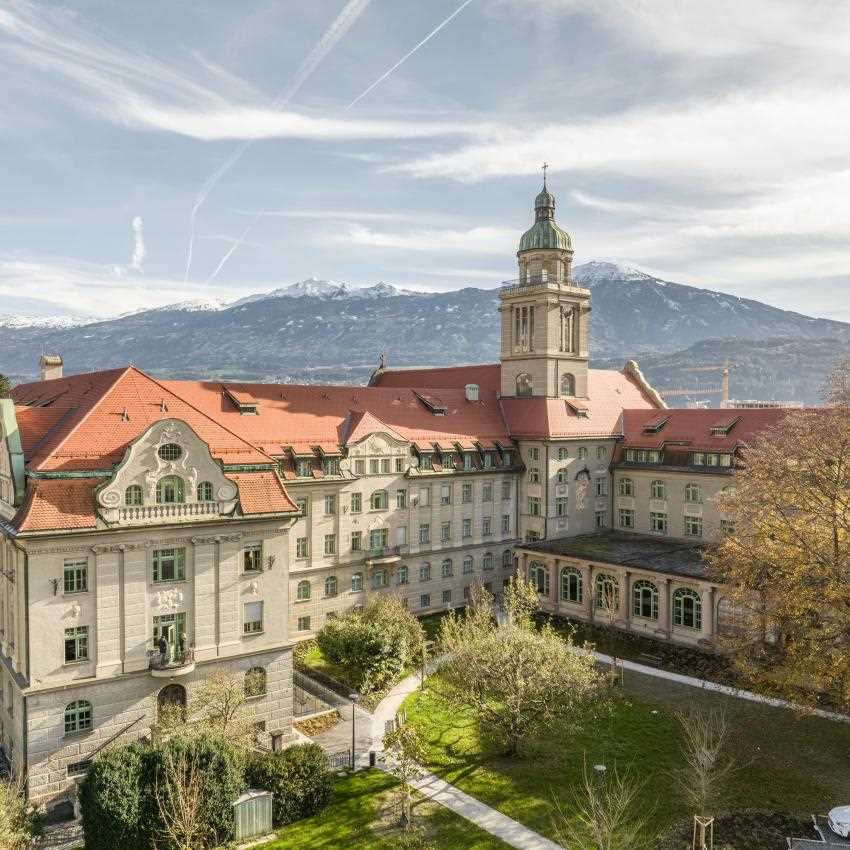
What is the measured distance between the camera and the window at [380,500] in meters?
57.3

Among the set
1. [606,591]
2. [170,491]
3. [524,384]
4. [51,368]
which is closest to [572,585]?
[606,591]

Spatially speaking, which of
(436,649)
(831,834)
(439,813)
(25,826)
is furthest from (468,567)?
(25,826)

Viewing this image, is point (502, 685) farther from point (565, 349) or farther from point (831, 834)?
point (565, 349)

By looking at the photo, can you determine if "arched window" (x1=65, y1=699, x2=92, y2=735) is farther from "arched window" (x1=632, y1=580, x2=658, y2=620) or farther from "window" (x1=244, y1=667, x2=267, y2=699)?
"arched window" (x1=632, y1=580, x2=658, y2=620)

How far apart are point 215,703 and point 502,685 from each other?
1469 cm

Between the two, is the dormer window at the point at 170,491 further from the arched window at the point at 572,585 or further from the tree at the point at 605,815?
the arched window at the point at 572,585

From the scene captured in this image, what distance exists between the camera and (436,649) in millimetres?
49750

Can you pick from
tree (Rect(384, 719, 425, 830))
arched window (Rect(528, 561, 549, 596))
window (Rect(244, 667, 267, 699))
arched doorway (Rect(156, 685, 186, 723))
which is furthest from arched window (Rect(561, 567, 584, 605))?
arched doorway (Rect(156, 685, 186, 723))

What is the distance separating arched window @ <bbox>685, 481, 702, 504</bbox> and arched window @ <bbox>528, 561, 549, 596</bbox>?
15.4m

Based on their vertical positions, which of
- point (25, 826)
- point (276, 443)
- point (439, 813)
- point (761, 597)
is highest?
point (276, 443)

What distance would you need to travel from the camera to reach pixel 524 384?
72125mm

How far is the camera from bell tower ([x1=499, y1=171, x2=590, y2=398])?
70312 mm

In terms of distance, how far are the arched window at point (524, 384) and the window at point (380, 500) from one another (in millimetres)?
21792

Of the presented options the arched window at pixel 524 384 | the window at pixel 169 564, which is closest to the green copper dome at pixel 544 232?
the arched window at pixel 524 384
